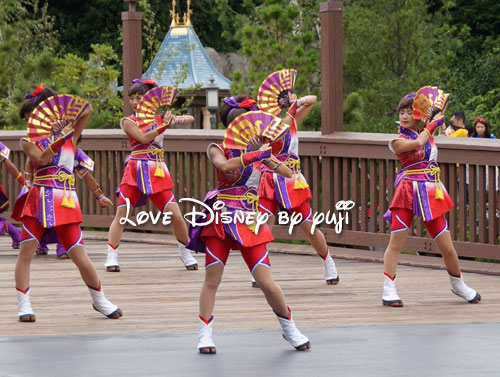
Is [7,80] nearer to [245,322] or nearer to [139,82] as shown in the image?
[139,82]

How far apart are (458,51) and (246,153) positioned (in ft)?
83.0

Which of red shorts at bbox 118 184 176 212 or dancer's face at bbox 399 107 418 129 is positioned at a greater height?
dancer's face at bbox 399 107 418 129

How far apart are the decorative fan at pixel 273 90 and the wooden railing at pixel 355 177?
167cm

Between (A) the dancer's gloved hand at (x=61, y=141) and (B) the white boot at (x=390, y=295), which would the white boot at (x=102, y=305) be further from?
(B) the white boot at (x=390, y=295)

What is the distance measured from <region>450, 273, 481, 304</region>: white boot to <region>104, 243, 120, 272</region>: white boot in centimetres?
315

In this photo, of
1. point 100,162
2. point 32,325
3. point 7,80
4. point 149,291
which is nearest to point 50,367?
point 32,325

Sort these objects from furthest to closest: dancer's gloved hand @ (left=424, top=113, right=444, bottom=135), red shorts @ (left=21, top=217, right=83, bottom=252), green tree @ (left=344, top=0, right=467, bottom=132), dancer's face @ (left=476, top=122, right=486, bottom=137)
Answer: green tree @ (left=344, top=0, right=467, bottom=132) → dancer's face @ (left=476, top=122, right=486, bottom=137) → dancer's gloved hand @ (left=424, top=113, right=444, bottom=135) → red shorts @ (left=21, top=217, right=83, bottom=252)

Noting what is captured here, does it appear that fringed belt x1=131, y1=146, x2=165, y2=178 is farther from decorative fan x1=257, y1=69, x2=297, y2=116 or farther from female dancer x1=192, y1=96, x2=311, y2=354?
female dancer x1=192, y1=96, x2=311, y2=354

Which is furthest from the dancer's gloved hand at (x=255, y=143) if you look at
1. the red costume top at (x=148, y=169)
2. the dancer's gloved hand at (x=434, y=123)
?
the red costume top at (x=148, y=169)

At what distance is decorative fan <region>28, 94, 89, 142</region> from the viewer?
23.6 ft

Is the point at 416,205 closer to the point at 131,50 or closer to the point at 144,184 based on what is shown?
the point at 144,184

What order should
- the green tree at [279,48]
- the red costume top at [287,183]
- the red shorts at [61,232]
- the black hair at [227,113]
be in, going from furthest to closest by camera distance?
the green tree at [279,48]
the red costume top at [287,183]
the red shorts at [61,232]
the black hair at [227,113]

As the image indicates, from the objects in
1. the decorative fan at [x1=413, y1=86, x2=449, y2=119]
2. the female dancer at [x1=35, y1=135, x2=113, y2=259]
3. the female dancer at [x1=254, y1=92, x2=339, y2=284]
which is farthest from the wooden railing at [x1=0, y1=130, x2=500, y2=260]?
the female dancer at [x1=35, y1=135, x2=113, y2=259]

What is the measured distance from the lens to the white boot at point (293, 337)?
6.37m
